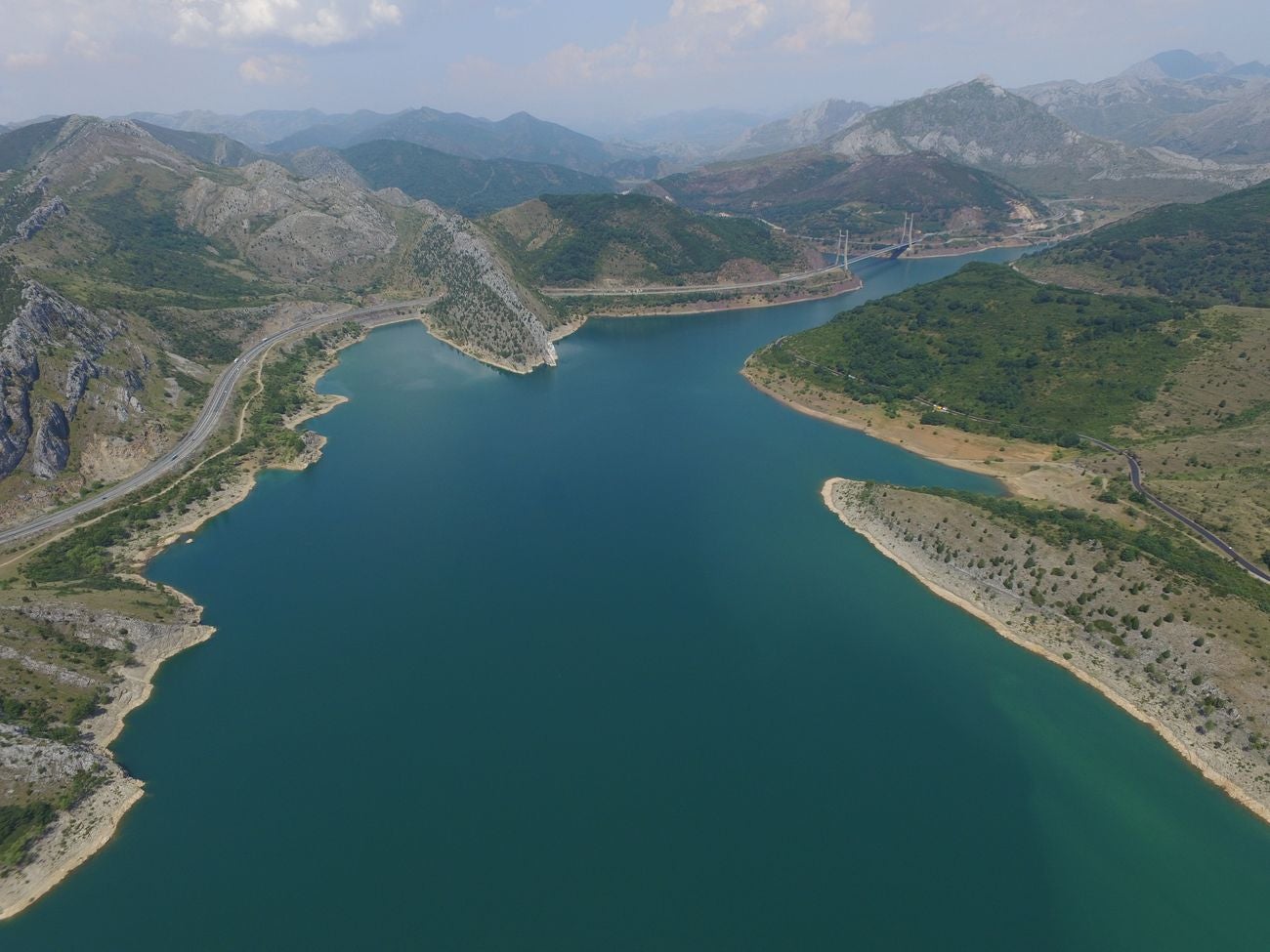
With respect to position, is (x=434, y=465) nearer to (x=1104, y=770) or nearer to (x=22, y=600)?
(x=22, y=600)

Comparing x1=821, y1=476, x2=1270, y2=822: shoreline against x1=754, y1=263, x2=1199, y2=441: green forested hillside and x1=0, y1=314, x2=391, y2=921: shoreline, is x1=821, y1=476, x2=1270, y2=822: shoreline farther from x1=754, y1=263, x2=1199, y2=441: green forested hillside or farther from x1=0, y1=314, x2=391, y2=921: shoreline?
x1=0, y1=314, x2=391, y2=921: shoreline

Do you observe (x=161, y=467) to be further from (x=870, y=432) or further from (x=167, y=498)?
(x=870, y=432)

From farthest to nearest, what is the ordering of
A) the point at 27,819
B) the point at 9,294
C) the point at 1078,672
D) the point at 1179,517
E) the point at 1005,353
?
the point at 1005,353, the point at 9,294, the point at 1179,517, the point at 1078,672, the point at 27,819

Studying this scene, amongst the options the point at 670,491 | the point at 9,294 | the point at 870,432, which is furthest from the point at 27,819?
the point at 870,432

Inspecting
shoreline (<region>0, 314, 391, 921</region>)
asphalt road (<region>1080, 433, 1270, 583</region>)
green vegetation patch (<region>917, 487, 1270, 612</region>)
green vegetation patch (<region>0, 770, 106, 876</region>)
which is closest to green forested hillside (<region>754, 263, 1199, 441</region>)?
asphalt road (<region>1080, 433, 1270, 583</region>)

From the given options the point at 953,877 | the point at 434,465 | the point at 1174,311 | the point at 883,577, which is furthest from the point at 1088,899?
the point at 1174,311
